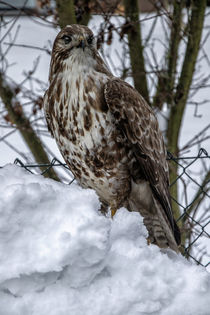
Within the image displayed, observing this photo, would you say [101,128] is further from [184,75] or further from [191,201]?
[191,201]

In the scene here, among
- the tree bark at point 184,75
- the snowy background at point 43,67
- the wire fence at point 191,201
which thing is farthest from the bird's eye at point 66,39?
the snowy background at point 43,67

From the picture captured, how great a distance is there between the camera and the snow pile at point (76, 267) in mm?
1516

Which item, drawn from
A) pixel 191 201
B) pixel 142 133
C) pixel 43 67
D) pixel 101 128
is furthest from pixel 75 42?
pixel 43 67

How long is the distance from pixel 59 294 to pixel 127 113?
126 cm

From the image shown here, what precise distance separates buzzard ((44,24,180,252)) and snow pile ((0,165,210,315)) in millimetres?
938

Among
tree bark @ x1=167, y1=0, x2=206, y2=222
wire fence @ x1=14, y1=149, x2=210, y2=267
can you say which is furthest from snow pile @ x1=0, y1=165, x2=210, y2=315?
tree bark @ x1=167, y1=0, x2=206, y2=222

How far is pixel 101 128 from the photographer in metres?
2.57

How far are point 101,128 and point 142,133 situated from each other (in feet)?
0.79

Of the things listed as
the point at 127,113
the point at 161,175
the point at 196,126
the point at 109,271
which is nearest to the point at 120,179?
the point at 161,175

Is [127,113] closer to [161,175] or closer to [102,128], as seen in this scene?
[102,128]

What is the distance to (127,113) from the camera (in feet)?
8.46

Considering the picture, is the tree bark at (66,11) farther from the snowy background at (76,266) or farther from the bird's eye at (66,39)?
the snowy background at (76,266)

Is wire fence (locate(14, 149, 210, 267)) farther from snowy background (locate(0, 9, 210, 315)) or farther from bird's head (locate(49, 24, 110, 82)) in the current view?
snowy background (locate(0, 9, 210, 315))

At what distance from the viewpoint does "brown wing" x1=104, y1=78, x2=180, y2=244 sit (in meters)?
2.58
